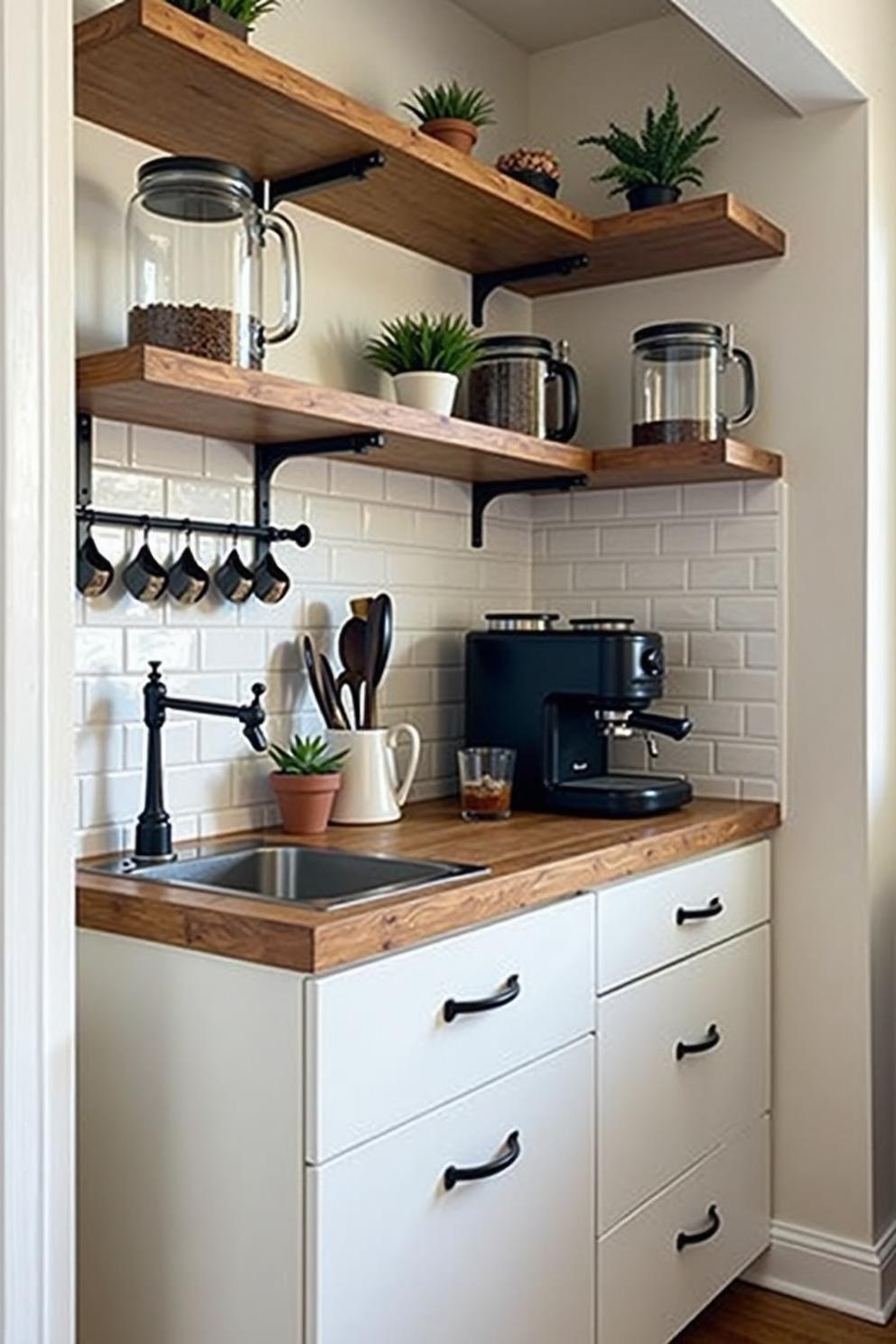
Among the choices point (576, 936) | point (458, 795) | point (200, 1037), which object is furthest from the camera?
point (458, 795)

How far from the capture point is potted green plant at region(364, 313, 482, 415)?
221cm

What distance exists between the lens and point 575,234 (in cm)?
241

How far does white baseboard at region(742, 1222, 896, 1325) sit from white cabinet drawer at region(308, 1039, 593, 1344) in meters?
0.74

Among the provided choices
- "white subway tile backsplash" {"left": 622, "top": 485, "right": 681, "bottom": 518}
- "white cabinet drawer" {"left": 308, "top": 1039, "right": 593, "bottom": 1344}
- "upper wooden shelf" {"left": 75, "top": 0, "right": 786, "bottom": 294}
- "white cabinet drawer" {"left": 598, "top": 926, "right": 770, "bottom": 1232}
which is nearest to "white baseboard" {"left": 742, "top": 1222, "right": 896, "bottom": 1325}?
"white cabinet drawer" {"left": 598, "top": 926, "right": 770, "bottom": 1232}

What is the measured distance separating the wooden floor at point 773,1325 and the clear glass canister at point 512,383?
1661 mm

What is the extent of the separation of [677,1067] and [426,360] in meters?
1.26

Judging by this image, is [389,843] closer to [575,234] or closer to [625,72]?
[575,234]

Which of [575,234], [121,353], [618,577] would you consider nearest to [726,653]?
[618,577]

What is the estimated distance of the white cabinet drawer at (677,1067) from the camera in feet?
6.47

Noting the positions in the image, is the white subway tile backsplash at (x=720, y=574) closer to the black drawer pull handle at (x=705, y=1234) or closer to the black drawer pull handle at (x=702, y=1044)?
the black drawer pull handle at (x=702, y=1044)

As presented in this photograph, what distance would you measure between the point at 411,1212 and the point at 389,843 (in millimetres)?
595

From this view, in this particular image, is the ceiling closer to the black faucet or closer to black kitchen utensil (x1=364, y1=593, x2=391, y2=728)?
black kitchen utensil (x1=364, y1=593, x2=391, y2=728)

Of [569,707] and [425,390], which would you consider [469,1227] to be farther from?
[425,390]

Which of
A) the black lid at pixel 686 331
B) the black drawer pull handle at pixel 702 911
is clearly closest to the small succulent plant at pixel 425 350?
the black lid at pixel 686 331
